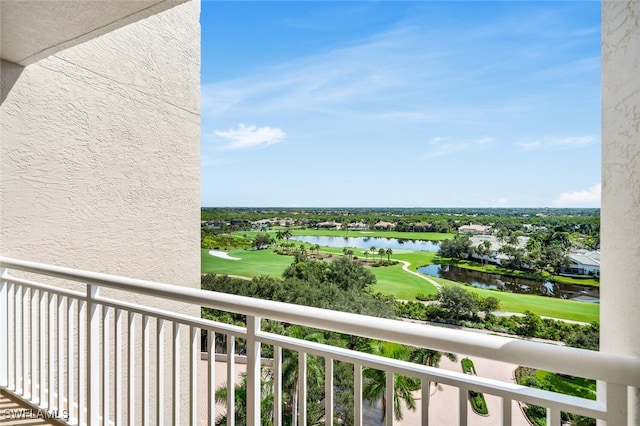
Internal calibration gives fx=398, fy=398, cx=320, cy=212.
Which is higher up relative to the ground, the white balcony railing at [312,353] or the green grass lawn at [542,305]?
the white balcony railing at [312,353]

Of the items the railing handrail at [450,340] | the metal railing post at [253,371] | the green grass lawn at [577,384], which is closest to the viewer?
the railing handrail at [450,340]

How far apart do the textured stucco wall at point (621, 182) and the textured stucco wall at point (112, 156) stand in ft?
11.5

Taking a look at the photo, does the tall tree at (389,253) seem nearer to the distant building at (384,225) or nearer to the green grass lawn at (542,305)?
the distant building at (384,225)

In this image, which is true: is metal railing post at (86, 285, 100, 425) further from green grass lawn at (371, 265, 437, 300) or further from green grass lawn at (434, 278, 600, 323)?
green grass lawn at (371, 265, 437, 300)

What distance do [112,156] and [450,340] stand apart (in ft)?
12.1

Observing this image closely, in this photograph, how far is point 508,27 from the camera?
2709cm

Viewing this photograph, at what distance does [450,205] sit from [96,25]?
24.2 metres

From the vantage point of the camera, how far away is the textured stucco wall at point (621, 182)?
829 mm

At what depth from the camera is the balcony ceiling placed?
200 centimetres

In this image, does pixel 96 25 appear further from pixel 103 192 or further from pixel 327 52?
pixel 327 52

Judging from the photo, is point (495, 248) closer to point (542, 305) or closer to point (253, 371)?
point (542, 305)

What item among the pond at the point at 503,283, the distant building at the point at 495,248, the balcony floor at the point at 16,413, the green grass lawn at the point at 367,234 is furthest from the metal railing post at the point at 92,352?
the green grass lawn at the point at 367,234

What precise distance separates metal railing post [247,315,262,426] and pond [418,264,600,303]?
12.3 m

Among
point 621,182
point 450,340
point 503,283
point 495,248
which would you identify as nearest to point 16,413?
point 450,340
